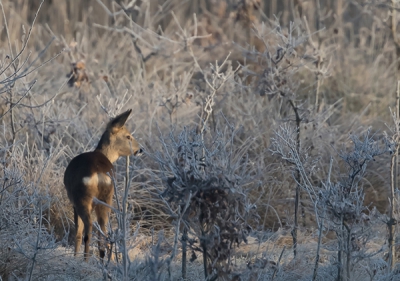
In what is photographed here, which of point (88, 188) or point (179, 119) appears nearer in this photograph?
point (88, 188)

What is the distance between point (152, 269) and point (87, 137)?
388 centimetres

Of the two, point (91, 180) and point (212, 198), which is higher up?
point (212, 198)

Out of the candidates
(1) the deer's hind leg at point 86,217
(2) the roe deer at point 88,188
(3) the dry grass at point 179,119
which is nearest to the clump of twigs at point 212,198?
(3) the dry grass at point 179,119

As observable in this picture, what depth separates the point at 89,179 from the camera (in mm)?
5258

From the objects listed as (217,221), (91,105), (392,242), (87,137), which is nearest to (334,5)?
(91,105)

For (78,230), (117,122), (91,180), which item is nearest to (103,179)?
(91,180)

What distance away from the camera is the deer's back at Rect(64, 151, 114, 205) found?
528 centimetres

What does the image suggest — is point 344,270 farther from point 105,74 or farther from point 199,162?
point 105,74

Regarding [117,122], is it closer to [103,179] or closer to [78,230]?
[103,179]

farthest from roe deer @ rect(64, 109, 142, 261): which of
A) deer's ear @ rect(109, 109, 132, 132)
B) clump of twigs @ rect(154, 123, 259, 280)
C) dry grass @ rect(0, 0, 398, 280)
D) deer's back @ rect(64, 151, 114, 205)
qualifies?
clump of twigs @ rect(154, 123, 259, 280)

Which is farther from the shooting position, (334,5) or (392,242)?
(334,5)

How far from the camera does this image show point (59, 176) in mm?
6355

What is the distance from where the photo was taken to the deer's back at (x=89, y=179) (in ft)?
17.3

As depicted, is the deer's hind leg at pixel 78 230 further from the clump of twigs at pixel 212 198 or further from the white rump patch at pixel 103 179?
the clump of twigs at pixel 212 198
